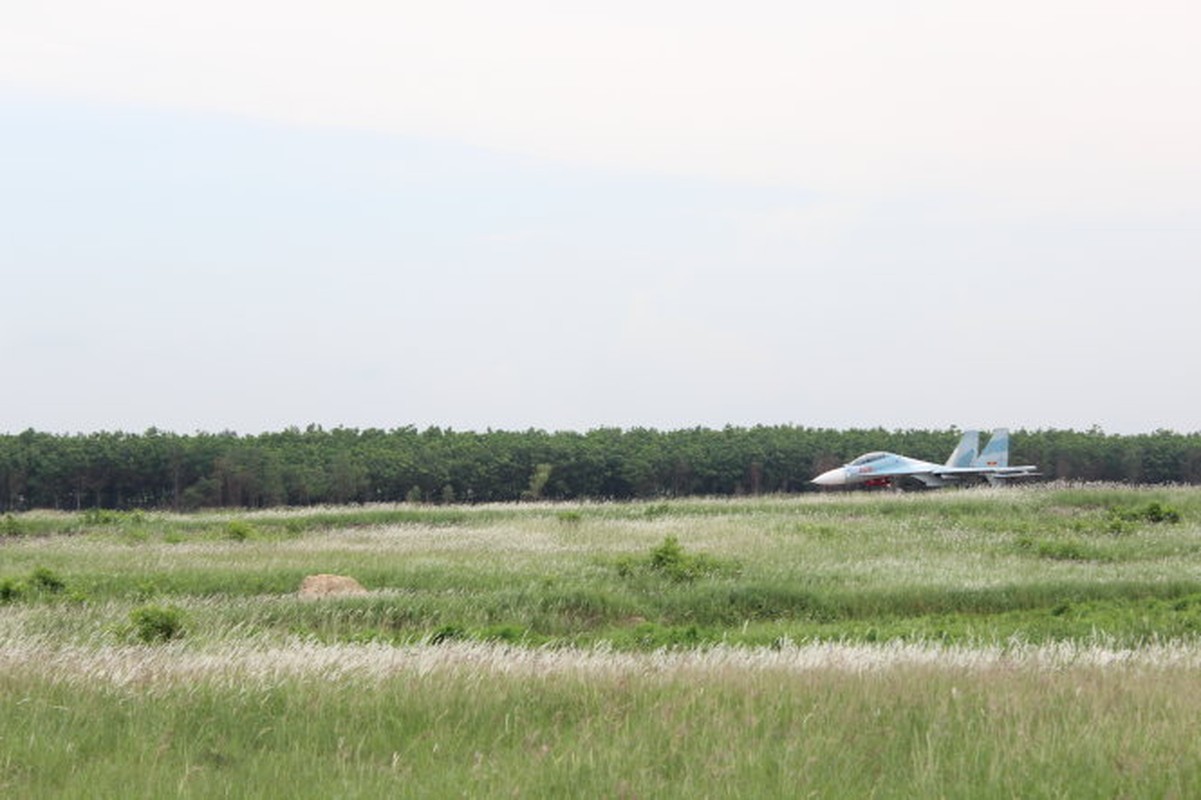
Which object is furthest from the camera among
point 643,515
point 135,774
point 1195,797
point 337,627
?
point 643,515

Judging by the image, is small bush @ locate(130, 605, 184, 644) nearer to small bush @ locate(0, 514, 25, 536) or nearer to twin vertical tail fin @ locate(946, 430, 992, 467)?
small bush @ locate(0, 514, 25, 536)

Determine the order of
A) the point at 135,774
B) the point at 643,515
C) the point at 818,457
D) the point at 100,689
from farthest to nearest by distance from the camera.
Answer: the point at 818,457
the point at 643,515
the point at 100,689
the point at 135,774

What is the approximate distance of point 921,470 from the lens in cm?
6600

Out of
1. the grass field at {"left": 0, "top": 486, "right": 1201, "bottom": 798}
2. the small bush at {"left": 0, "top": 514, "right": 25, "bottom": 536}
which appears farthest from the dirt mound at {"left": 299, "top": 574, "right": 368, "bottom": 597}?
the small bush at {"left": 0, "top": 514, "right": 25, "bottom": 536}

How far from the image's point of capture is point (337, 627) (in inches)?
806

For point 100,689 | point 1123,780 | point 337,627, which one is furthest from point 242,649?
point 337,627

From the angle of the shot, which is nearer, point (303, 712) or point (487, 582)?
point (303, 712)

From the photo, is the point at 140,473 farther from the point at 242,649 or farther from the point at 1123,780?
the point at 1123,780

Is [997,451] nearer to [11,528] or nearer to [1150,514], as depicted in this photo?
[1150,514]

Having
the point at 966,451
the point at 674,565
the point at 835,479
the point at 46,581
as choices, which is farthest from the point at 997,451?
the point at 46,581

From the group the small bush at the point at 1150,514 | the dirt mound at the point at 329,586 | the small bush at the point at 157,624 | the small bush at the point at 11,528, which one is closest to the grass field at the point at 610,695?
the small bush at the point at 157,624

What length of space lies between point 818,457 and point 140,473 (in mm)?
50463

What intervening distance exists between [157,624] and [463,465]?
77.7 m

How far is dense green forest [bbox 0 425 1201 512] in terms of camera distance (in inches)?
3497
